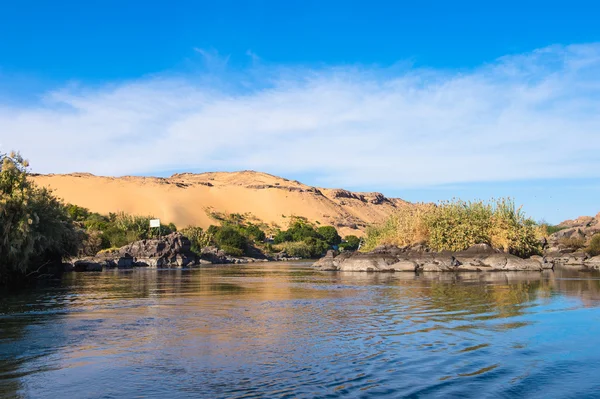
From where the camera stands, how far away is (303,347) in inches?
471

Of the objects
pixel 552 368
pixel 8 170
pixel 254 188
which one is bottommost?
pixel 552 368

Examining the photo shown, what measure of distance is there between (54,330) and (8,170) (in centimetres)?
1760

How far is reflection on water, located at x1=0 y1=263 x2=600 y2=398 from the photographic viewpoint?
8.83m

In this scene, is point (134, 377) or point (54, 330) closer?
point (134, 377)

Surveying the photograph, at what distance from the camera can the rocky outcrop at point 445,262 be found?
4016 cm

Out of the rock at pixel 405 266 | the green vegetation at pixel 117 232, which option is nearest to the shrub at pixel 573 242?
the rock at pixel 405 266

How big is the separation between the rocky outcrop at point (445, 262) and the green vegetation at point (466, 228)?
2801 mm

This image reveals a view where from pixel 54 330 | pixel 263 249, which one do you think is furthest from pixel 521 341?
pixel 263 249

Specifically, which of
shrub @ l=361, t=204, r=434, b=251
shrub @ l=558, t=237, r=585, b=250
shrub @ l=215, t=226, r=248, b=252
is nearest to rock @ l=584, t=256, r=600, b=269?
shrub @ l=558, t=237, r=585, b=250

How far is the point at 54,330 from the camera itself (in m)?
14.5

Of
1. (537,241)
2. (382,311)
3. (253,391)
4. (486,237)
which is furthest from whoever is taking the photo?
(537,241)

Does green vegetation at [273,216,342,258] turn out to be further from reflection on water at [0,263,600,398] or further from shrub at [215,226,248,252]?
reflection on water at [0,263,600,398]

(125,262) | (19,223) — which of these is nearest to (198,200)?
(125,262)

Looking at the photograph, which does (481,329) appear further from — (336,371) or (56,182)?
(56,182)
